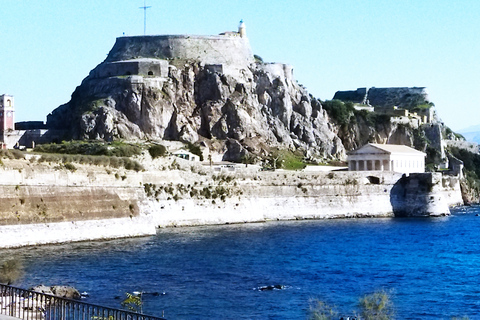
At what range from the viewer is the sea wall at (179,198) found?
166 feet

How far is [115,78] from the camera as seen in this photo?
336 ft

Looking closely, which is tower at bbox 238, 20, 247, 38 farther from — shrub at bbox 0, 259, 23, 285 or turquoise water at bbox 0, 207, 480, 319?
shrub at bbox 0, 259, 23, 285

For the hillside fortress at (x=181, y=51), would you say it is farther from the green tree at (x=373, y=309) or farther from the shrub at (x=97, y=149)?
the green tree at (x=373, y=309)

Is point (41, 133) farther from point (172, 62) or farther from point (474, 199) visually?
point (474, 199)

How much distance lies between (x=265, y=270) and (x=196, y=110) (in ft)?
198

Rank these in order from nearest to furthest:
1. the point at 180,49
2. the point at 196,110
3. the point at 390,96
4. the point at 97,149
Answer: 1. the point at 97,149
2. the point at 196,110
3. the point at 180,49
4. the point at 390,96

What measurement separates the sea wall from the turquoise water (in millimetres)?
1513

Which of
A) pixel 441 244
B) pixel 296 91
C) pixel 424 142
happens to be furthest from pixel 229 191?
pixel 424 142

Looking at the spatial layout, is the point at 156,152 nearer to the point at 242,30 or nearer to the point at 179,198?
the point at 179,198

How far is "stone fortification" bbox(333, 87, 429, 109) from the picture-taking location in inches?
5625

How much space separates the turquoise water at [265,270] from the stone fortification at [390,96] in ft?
247

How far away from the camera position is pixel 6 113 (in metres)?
102

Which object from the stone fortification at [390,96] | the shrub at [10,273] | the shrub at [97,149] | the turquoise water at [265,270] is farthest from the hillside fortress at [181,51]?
the shrub at [10,273]

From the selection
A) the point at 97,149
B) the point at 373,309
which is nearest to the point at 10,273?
the point at 373,309
